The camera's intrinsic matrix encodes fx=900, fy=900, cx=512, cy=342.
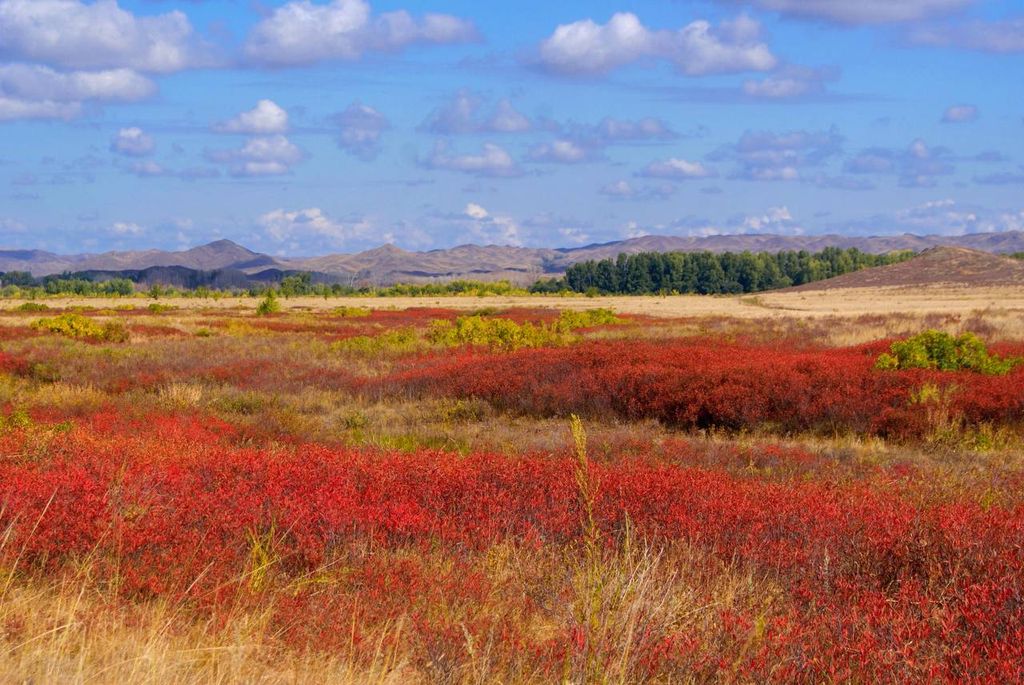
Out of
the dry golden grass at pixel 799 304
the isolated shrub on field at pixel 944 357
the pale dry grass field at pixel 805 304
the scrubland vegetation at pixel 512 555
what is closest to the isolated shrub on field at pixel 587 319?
the pale dry grass field at pixel 805 304

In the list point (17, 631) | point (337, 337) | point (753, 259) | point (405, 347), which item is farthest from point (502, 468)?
point (753, 259)

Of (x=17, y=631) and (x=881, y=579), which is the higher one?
(x=17, y=631)

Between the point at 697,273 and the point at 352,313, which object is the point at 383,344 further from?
the point at 697,273

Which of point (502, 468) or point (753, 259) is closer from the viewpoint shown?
point (502, 468)

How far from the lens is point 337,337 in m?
33.6

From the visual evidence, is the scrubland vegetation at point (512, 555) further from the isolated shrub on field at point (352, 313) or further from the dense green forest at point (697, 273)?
the dense green forest at point (697, 273)

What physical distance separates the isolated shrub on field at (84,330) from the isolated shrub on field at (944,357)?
2589 cm

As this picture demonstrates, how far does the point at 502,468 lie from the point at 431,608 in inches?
128

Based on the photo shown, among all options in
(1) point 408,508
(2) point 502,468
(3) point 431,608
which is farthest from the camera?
(2) point 502,468

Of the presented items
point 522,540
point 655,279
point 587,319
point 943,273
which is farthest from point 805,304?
point 522,540

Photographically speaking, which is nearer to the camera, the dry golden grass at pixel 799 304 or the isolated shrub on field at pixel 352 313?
the isolated shrub on field at pixel 352 313

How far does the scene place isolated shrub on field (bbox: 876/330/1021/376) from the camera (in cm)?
1608

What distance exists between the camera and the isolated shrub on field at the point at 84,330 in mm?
32094

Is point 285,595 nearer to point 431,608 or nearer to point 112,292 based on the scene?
point 431,608
